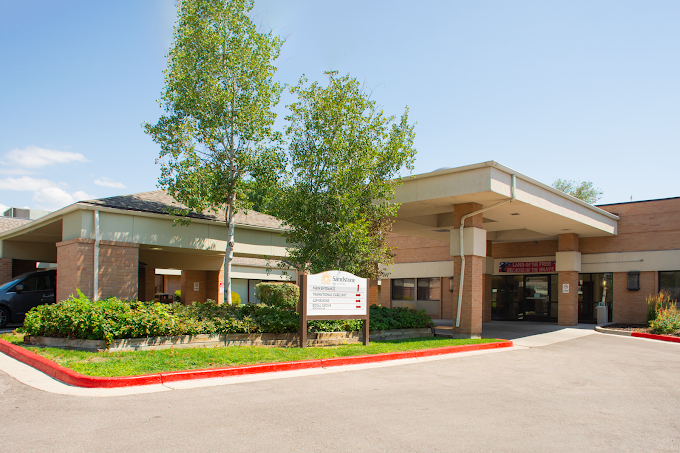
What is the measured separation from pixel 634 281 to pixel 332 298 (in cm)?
1649

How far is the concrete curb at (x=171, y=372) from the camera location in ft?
24.7

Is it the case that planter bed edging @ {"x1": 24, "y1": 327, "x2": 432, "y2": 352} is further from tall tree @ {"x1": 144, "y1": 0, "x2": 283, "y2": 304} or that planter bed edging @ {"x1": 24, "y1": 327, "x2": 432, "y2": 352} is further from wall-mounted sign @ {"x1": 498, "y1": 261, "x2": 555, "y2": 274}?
wall-mounted sign @ {"x1": 498, "y1": 261, "x2": 555, "y2": 274}

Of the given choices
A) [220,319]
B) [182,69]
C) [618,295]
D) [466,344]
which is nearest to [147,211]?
[182,69]

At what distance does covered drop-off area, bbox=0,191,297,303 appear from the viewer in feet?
47.3

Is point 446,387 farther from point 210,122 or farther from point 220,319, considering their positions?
point 210,122

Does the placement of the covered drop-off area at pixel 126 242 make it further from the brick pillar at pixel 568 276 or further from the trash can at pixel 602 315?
the trash can at pixel 602 315

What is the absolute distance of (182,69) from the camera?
16.1 meters

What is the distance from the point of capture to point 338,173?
46.4ft

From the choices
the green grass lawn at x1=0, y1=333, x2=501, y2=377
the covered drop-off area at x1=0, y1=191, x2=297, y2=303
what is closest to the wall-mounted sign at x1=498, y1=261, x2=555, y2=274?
the covered drop-off area at x1=0, y1=191, x2=297, y2=303

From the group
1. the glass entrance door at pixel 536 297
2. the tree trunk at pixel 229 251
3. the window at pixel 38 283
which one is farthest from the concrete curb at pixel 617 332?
the window at pixel 38 283

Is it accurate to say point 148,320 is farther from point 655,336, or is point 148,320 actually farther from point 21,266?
point 655,336

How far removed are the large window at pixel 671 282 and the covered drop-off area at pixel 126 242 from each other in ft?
54.8

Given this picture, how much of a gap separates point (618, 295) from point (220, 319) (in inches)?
759

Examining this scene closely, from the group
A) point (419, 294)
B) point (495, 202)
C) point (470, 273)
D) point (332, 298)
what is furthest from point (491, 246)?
point (332, 298)
